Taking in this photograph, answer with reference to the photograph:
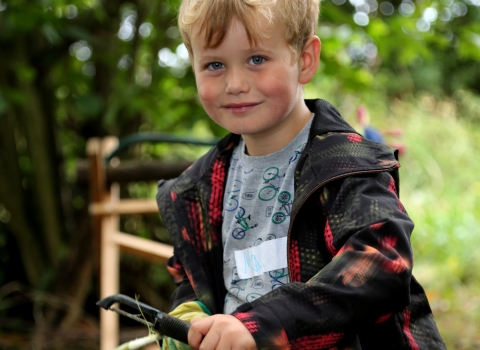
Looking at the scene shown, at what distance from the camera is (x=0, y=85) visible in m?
3.29

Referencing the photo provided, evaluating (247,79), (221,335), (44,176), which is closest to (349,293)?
(221,335)

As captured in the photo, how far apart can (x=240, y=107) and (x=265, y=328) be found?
0.42 m

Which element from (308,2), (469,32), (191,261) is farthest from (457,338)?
(308,2)

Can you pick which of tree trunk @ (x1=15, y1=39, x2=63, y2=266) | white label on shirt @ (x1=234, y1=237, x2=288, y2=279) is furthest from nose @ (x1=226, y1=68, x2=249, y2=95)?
tree trunk @ (x1=15, y1=39, x2=63, y2=266)

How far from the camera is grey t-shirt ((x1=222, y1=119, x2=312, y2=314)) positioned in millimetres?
1153

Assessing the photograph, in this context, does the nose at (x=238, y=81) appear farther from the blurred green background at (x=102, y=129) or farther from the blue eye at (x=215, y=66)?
the blurred green background at (x=102, y=129)

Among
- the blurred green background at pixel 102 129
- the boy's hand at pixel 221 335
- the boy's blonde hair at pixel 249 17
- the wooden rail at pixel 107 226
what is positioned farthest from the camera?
the blurred green background at pixel 102 129

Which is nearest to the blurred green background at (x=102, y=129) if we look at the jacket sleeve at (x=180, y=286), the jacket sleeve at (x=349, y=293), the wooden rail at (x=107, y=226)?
the wooden rail at (x=107, y=226)

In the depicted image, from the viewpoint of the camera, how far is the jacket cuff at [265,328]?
0.91 metres

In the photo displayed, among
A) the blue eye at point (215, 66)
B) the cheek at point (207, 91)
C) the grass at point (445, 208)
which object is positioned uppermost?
the blue eye at point (215, 66)

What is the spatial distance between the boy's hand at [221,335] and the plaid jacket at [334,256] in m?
0.01

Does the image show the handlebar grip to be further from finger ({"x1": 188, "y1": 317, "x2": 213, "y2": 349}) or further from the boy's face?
the boy's face

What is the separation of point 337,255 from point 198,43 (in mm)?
468

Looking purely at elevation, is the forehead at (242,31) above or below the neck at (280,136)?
above
